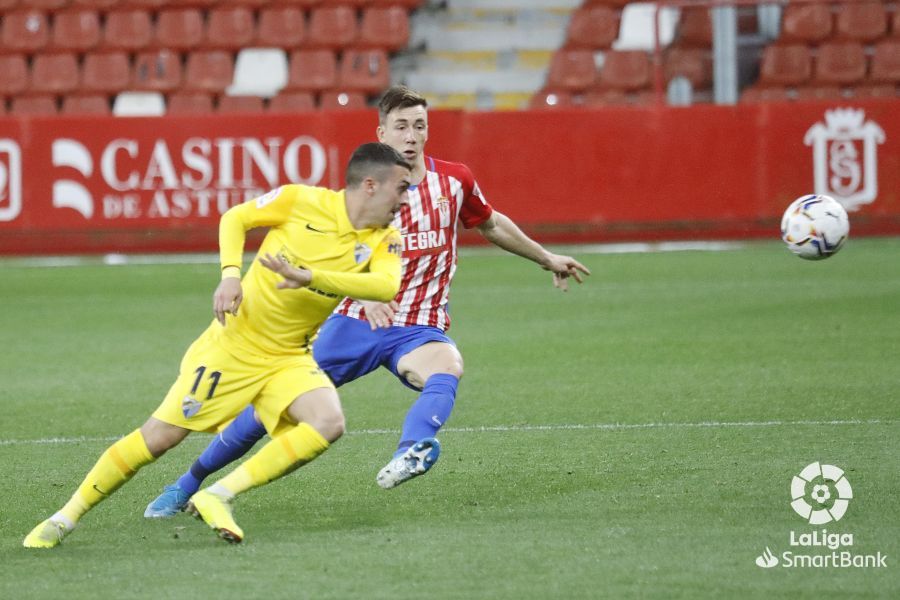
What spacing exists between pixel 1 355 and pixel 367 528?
20.1ft

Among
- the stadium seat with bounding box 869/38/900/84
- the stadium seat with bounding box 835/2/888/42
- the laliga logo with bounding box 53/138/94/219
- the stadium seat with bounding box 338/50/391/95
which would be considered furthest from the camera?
the stadium seat with bounding box 338/50/391/95

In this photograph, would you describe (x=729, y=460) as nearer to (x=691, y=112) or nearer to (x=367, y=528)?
(x=367, y=528)

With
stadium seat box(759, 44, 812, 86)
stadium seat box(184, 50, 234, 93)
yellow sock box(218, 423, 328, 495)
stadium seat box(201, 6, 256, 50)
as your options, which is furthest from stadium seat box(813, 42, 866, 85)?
yellow sock box(218, 423, 328, 495)

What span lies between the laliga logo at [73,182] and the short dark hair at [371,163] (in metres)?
12.5

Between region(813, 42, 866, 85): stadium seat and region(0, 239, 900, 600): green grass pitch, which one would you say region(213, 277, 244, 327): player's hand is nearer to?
region(0, 239, 900, 600): green grass pitch

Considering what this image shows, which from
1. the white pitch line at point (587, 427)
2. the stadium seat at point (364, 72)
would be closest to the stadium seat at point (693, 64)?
the stadium seat at point (364, 72)

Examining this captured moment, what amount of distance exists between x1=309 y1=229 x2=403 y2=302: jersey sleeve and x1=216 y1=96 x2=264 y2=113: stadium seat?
14.4 m

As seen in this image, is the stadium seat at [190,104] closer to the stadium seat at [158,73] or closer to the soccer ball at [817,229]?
the stadium seat at [158,73]

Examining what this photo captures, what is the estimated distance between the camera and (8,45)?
20.9 metres

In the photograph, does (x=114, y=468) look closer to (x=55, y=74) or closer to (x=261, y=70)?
(x=261, y=70)

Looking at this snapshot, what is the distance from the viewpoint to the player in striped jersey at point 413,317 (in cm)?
609

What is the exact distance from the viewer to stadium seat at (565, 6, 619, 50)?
2009 cm

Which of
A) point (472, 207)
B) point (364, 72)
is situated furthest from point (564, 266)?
point (364, 72)

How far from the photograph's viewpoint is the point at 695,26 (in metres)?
17.8
